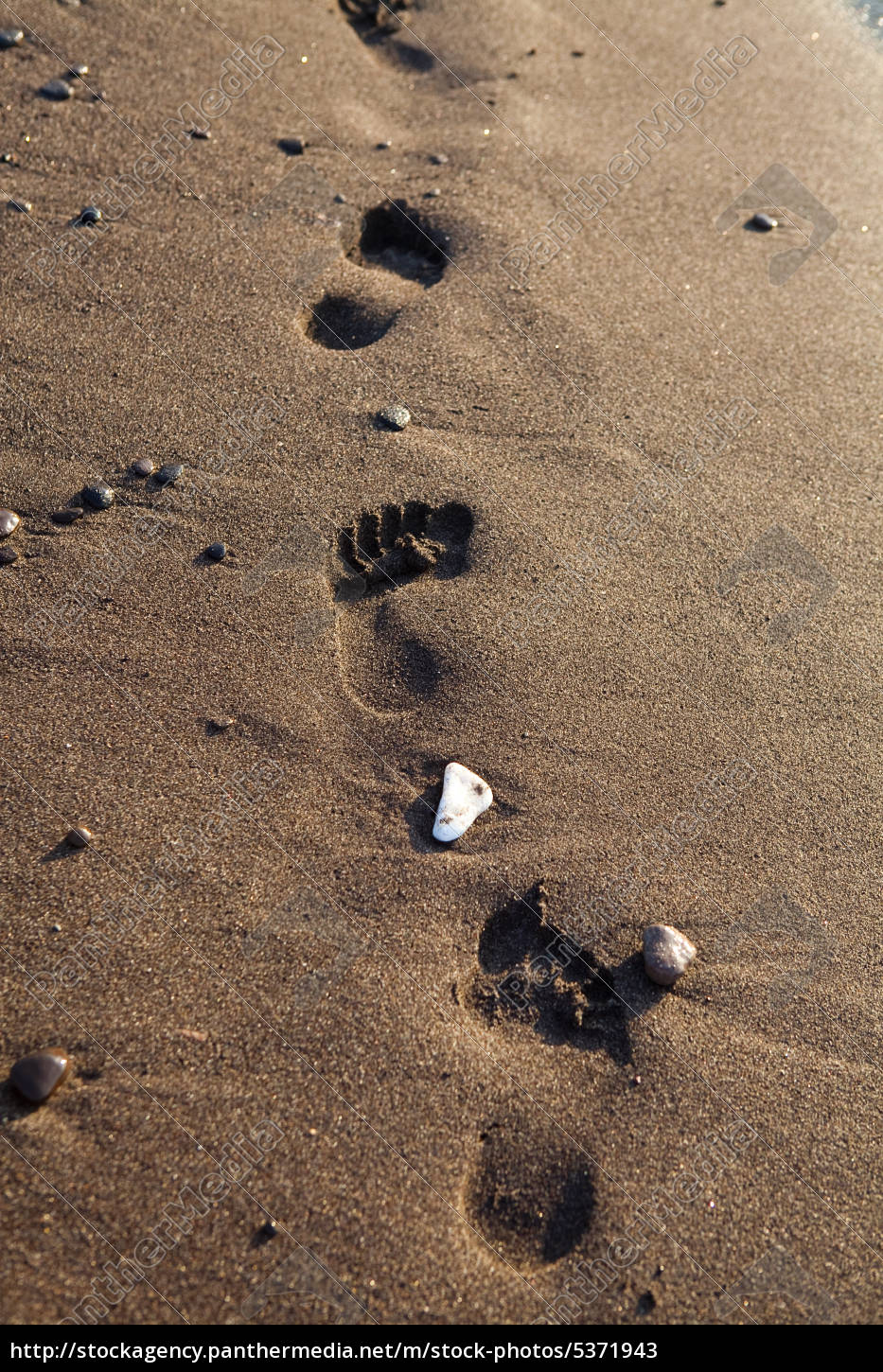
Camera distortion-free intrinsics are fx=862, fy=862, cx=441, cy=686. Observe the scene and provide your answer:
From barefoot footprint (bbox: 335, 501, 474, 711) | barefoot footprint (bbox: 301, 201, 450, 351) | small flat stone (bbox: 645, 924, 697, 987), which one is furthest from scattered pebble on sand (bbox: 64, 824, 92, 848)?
barefoot footprint (bbox: 301, 201, 450, 351)

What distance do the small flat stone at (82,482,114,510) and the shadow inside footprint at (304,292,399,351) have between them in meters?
0.91

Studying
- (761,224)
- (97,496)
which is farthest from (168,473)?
(761,224)

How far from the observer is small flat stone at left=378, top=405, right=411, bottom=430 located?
9.13ft

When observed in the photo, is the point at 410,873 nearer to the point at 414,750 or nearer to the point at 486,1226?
the point at 414,750

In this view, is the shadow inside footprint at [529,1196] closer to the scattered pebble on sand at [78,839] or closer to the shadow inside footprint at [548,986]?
the shadow inside footprint at [548,986]

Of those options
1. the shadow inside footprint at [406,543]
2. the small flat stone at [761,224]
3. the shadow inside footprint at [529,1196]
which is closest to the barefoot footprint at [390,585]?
the shadow inside footprint at [406,543]

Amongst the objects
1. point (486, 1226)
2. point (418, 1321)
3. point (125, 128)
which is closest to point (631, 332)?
point (125, 128)

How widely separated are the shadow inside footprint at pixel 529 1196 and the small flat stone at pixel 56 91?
3.89 metres

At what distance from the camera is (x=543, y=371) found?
2.96 metres

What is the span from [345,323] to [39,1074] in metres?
2.49

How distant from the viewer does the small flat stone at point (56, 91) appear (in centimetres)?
333

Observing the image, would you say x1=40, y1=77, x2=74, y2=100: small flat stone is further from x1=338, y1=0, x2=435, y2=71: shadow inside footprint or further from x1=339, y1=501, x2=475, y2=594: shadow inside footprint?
x1=339, y1=501, x2=475, y2=594: shadow inside footprint

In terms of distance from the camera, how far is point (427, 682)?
2.44 meters
